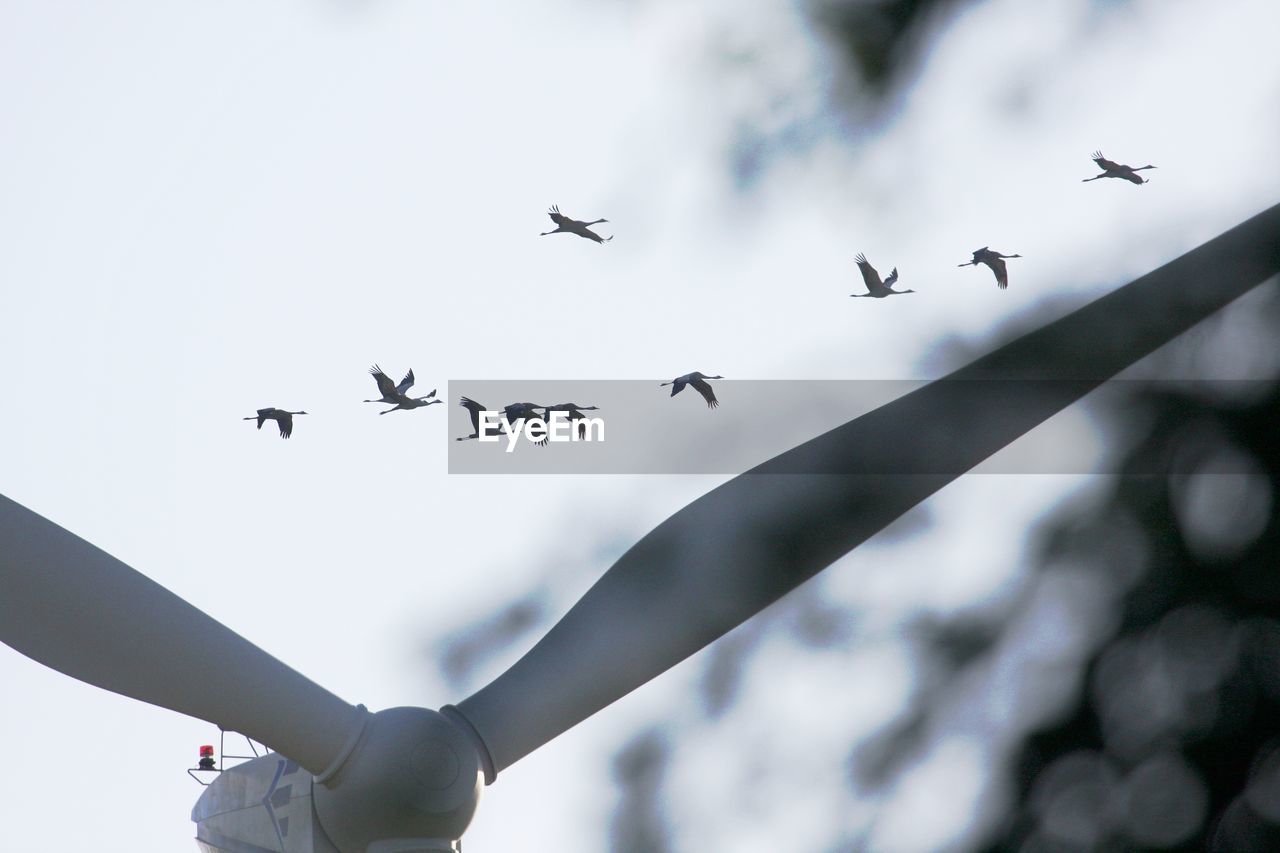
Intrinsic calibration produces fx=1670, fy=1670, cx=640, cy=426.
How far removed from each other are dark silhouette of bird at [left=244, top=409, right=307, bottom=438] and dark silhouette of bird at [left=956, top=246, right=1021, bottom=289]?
13.3 m

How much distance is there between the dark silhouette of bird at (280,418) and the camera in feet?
54.1

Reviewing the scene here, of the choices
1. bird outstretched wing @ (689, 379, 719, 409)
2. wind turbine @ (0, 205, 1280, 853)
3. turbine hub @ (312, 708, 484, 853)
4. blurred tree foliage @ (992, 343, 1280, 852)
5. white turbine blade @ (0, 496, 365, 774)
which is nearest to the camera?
blurred tree foliage @ (992, 343, 1280, 852)

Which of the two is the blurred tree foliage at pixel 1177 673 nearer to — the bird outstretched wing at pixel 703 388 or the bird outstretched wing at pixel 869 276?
the bird outstretched wing at pixel 869 276

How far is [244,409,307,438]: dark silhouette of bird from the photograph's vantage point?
54.1 ft

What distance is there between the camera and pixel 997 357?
3193 mm

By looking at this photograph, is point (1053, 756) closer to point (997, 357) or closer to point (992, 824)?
point (992, 824)

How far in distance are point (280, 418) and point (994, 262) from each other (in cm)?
1356

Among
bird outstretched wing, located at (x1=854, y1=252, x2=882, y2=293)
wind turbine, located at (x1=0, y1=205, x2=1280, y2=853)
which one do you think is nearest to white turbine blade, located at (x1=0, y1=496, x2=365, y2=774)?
wind turbine, located at (x1=0, y1=205, x2=1280, y2=853)

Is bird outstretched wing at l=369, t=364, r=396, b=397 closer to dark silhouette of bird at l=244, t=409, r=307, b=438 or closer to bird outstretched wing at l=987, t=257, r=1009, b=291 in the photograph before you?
dark silhouette of bird at l=244, t=409, r=307, b=438

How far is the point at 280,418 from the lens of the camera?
1656cm

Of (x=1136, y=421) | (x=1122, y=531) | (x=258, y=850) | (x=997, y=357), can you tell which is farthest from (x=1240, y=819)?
(x=258, y=850)

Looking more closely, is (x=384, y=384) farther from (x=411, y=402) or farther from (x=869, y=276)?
(x=869, y=276)

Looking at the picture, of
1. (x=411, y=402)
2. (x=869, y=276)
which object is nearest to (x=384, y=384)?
(x=411, y=402)

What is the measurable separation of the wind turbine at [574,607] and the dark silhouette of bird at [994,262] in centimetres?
13
